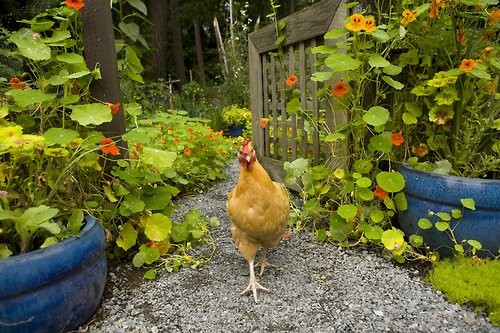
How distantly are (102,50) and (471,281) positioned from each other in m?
2.23

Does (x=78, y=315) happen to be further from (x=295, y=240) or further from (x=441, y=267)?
(x=441, y=267)

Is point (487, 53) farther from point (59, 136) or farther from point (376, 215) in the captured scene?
point (59, 136)

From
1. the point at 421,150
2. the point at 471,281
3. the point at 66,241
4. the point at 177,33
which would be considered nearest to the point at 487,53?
the point at 421,150

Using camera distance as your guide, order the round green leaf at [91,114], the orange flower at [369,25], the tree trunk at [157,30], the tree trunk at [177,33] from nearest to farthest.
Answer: the round green leaf at [91,114], the orange flower at [369,25], the tree trunk at [157,30], the tree trunk at [177,33]

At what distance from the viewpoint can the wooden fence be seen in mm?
2707

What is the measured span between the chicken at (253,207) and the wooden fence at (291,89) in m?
0.93

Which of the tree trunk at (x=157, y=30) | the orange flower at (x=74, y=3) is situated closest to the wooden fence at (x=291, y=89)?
the orange flower at (x=74, y=3)

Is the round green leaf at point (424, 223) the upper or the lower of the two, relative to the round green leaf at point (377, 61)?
lower

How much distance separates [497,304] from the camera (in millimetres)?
1622

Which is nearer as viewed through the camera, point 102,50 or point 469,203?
point 469,203

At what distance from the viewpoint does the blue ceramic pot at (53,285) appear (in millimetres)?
1342

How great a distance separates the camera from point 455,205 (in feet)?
6.34

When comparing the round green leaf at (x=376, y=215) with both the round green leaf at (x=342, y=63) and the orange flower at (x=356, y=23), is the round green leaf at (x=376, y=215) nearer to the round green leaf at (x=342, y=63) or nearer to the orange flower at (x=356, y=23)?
the round green leaf at (x=342, y=63)

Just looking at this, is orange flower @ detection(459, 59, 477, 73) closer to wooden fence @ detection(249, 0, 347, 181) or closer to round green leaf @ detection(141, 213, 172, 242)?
wooden fence @ detection(249, 0, 347, 181)
